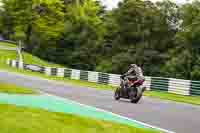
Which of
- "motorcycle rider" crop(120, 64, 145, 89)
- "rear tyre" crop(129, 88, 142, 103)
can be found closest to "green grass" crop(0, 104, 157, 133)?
"rear tyre" crop(129, 88, 142, 103)

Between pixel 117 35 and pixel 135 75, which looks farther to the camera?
pixel 117 35

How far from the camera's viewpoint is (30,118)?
917 cm

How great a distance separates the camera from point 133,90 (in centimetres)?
1892

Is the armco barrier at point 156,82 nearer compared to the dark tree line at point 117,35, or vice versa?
the armco barrier at point 156,82

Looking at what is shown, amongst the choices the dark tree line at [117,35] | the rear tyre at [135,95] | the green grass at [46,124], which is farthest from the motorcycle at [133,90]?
the dark tree line at [117,35]

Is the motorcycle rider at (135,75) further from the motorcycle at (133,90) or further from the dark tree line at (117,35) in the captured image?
the dark tree line at (117,35)

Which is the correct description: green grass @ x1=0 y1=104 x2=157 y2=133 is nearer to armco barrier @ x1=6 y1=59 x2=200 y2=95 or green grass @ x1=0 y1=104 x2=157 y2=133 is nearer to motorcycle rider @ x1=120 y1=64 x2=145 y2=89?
motorcycle rider @ x1=120 y1=64 x2=145 y2=89

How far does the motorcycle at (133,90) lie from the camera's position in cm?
1856

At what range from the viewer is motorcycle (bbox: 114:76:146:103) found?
60.9 feet

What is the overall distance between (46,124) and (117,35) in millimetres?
59263

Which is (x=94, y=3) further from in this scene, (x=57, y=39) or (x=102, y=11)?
(x=57, y=39)

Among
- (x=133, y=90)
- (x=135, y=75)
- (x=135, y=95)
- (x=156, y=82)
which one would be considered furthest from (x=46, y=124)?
(x=156, y=82)

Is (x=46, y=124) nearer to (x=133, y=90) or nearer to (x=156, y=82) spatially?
(x=133, y=90)

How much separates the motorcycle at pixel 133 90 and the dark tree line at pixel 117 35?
100.0 feet
